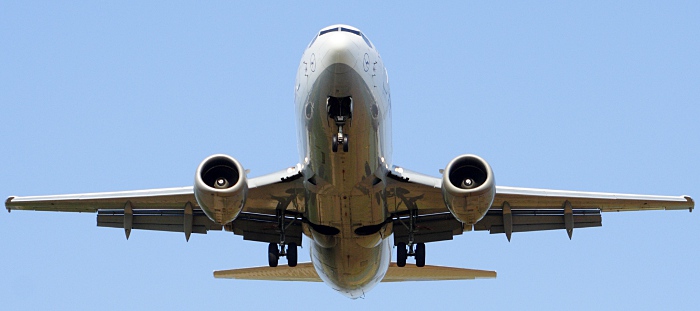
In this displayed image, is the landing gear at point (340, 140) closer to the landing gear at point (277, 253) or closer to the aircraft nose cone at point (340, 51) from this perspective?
the aircraft nose cone at point (340, 51)

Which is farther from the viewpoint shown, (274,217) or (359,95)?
(274,217)

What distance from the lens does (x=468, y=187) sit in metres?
22.1

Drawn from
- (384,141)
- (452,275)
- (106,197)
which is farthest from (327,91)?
(452,275)

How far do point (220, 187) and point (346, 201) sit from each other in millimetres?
2961

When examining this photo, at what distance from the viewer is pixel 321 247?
2603 centimetres

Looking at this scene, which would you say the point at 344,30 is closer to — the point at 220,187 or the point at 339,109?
the point at 339,109

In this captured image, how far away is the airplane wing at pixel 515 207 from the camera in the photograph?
24.7 meters

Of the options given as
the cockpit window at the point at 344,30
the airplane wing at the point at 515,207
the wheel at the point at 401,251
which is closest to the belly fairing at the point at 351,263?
the wheel at the point at 401,251

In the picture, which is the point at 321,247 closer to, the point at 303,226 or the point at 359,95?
the point at 303,226

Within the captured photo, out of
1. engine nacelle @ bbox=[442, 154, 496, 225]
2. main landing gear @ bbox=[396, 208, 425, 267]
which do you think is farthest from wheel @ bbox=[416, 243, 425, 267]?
engine nacelle @ bbox=[442, 154, 496, 225]

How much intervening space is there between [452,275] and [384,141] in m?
8.36

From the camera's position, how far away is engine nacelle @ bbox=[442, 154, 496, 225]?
2155 cm

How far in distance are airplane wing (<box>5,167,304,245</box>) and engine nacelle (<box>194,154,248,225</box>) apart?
2103 millimetres

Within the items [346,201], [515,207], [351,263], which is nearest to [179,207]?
[351,263]
